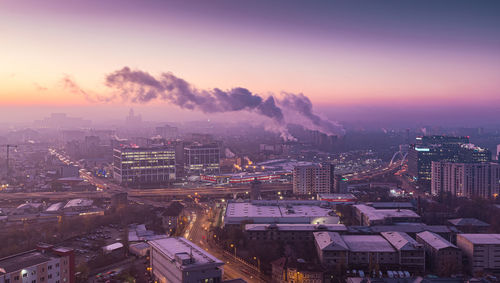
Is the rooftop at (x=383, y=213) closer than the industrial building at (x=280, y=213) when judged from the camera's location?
No

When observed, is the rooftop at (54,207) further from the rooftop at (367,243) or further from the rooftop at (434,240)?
the rooftop at (434,240)

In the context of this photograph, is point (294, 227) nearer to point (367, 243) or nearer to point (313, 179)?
point (367, 243)

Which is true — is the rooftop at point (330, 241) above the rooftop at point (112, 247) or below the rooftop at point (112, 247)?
above

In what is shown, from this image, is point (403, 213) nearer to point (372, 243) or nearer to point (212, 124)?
point (372, 243)

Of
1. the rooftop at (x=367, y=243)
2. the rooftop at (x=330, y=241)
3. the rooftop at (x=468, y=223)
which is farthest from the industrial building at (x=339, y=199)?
the rooftop at (x=330, y=241)

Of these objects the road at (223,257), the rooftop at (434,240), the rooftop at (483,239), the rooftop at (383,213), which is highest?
the rooftop at (483,239)

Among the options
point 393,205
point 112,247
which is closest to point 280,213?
point 393,205

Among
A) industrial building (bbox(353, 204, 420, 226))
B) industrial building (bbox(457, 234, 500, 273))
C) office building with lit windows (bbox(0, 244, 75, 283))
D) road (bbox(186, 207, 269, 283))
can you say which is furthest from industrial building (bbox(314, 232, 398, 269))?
office building with lit windows (bbox(0, 244, 75, 283))

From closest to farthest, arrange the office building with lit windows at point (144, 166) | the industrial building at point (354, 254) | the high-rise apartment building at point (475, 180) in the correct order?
1. the industrial building at point (354, 254)
2. the high-rise apartment building at point (475, 180)
3. the office building with lit windows at point (144, 166)
